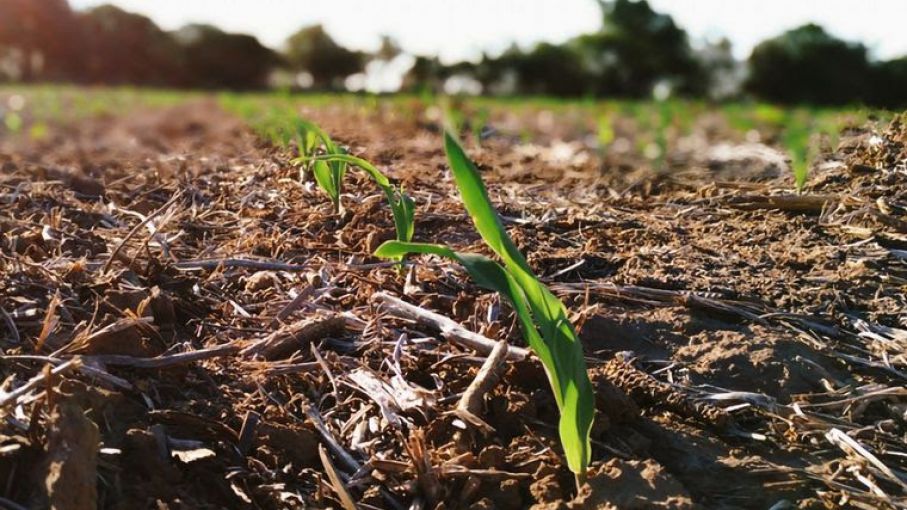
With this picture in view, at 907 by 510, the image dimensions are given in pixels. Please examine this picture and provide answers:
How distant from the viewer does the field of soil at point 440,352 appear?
4.60 feet

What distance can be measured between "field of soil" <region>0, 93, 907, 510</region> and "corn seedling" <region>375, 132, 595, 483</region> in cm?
18

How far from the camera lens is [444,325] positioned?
5.90 ft

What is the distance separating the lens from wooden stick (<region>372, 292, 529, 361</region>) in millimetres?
1684

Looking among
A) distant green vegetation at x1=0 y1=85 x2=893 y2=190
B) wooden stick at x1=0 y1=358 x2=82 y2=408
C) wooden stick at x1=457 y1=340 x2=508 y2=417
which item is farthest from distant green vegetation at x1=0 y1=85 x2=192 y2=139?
wooden stick at x1=457 y1=340 x2=508 y2=417

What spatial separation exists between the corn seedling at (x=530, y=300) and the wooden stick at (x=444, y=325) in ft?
1.10

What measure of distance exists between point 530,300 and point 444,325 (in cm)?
51

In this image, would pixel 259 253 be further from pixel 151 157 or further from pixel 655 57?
pixel 655 57

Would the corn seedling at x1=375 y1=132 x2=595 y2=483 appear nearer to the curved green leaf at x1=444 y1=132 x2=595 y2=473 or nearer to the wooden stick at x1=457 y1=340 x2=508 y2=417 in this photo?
the curved green leaf at x1=444 y1=132 x2=595 y2=473

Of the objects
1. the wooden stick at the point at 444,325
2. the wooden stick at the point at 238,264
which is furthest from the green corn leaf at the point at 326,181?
the wooden stick at the point at 444,325

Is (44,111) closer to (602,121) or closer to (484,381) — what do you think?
(602,121)

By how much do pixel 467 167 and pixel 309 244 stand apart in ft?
3.62

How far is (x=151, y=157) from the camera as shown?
3.72 m

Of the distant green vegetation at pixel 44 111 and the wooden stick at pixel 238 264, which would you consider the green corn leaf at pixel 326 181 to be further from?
the distant green vegetation at pixel 44 111

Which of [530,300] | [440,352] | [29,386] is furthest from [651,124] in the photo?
[29,386]
